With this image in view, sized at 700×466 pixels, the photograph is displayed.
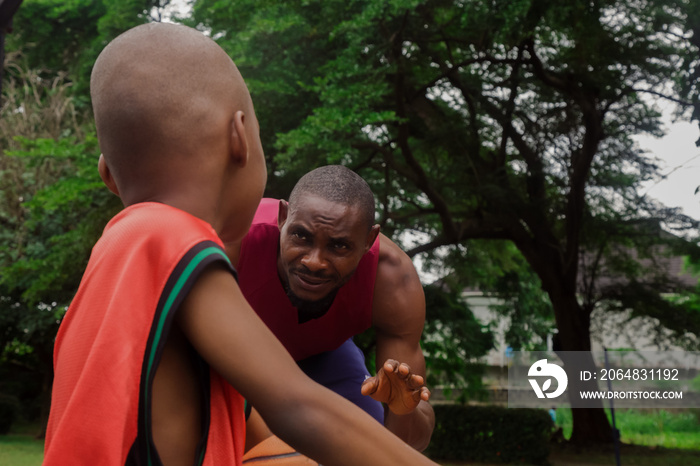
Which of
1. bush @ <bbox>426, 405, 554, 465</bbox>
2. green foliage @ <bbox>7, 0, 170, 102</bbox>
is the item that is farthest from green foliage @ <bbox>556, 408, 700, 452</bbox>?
green foliage @ <bbox>7, 0, 170, 102</bbox>

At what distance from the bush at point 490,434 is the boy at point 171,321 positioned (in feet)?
50.5

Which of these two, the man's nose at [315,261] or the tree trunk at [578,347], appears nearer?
the man's nose at [315,261]

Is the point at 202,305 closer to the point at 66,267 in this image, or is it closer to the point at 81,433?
the point at 81,433

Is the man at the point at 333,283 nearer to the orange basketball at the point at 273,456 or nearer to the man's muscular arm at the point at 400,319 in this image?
the man's muscular arm at the point at 400,319

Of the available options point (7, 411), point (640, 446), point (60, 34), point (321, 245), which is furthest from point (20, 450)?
point (321, 245)

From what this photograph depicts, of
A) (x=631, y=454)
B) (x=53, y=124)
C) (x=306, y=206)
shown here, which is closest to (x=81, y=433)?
(x=306, y=206)

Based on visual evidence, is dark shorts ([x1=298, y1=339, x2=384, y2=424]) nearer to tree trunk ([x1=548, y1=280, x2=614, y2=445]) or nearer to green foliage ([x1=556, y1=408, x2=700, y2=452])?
tree trunk ([x1=548, y1=280, x2=614, y2=445])

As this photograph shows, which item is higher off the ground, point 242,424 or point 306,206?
point 306,206

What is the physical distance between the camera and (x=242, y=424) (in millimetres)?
1519

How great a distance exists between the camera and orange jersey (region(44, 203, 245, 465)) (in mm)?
1275

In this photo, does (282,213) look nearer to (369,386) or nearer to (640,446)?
(369,386)

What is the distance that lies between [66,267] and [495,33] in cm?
791

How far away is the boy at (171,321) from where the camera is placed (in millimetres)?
1294

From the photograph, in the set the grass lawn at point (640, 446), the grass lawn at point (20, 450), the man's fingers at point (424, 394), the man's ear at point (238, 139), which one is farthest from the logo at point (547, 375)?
the man's ear at point (238, 139)
